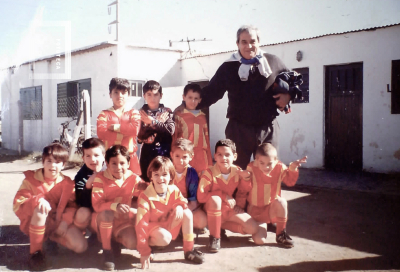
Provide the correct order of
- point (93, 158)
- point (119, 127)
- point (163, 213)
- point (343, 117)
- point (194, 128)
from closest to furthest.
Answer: point (163, 213), point (93, 158), point (119, 127), point (194, 128), point (343, 117)

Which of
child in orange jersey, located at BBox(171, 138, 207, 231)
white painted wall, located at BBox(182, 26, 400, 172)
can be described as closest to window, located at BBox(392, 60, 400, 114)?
white painted wall, located at BBox(182, 26, 400, 172)

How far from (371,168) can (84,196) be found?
639cm

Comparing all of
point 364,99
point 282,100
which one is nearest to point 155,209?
point 282,100

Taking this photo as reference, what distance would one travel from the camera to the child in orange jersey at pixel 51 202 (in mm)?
2777

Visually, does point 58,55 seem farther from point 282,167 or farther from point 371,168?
point 282,167

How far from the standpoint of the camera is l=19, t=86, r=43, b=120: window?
13.4 meters

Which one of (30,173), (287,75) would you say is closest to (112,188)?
(30,173)

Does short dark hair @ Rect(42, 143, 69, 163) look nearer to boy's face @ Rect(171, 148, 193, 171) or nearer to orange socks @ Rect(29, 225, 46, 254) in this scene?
orange socks @ Rect(29, 225, 46, 254)

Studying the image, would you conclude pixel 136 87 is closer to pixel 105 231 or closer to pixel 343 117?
pixel 343 117

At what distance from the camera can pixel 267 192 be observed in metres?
3.21

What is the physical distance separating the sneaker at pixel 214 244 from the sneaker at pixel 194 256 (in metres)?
0.23

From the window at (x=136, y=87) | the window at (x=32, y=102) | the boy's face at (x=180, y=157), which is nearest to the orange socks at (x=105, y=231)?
the boy's face at (x=180, y=157)

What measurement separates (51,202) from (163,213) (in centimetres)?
91

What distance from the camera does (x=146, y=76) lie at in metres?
10.8
